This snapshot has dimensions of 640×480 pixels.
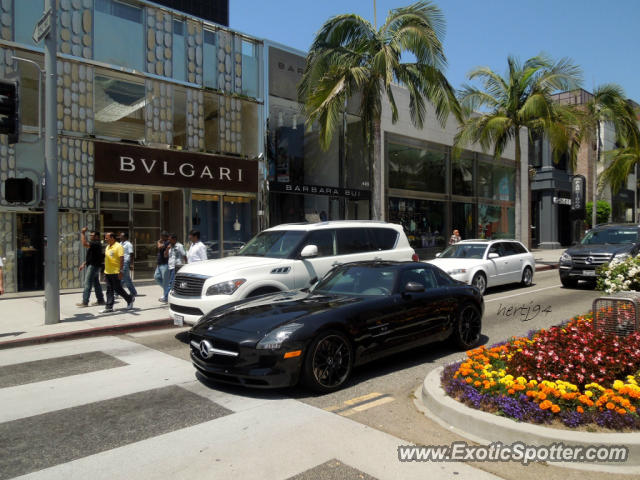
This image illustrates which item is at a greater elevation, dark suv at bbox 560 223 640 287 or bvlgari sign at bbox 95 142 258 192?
bvlgari sign at bbox 95 142 258 192

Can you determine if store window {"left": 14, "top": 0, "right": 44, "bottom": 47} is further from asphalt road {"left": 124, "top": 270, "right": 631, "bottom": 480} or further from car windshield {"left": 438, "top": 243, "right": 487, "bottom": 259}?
car windshield {"left": 438, "top": 243, "right": 487, "bottom": 259}

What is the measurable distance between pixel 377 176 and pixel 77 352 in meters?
10.8

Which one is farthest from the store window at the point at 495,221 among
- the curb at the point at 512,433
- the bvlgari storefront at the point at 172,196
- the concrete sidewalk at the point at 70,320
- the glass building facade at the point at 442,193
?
the curb at the point at 512,433

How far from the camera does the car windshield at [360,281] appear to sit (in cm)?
658

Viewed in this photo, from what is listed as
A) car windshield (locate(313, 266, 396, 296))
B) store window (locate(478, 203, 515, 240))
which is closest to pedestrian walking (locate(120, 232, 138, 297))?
car windshield (locate(313, 266, 396, 296))

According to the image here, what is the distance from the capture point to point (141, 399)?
5.47 meters

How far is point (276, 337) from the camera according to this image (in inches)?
206

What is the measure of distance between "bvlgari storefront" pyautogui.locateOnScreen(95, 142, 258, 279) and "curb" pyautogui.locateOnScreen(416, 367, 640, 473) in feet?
42.9

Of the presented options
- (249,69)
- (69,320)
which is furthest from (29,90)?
(69,320)

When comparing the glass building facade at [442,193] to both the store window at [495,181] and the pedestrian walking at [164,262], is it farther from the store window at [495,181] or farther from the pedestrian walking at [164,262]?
the pedestrian walking at [164,262]

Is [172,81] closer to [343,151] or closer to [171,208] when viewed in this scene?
[171,208]

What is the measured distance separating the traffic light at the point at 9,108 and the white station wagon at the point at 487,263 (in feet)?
32.9

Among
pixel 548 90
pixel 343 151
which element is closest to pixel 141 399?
pixel 343 151

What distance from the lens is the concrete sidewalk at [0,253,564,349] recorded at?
8.98 metres
